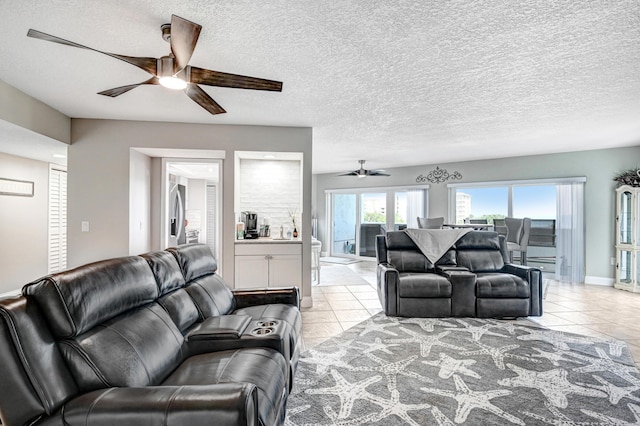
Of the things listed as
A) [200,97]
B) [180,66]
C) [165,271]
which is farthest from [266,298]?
[180,66]

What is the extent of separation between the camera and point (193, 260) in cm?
253

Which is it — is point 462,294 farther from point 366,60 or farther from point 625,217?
point 625,217

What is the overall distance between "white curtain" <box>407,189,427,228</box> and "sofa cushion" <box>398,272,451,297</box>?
411cm

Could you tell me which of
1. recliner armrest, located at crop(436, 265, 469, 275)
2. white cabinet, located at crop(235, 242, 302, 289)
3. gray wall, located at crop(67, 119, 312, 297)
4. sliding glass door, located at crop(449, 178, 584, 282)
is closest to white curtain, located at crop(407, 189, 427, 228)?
sliding glass door, located at crop(449, 178, 584, 282)

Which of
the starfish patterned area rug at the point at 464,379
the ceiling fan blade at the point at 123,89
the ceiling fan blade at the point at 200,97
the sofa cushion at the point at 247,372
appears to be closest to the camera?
the sofa cushion at the point at 247,372

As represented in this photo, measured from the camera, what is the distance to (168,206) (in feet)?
16.4

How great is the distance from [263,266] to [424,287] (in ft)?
6.94

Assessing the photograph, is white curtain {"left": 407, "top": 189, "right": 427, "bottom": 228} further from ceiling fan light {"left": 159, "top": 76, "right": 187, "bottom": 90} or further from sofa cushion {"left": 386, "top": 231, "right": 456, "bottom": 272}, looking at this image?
ceiling fan light {"left": 159, "top": 76, "right": 187, "bottom": 90}

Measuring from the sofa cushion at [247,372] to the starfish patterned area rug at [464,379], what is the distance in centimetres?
50

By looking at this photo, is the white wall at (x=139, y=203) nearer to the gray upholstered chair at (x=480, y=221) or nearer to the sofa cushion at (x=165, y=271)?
the sofa cushion at (x=165, y=271)

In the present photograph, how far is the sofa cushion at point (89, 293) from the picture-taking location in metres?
1.29

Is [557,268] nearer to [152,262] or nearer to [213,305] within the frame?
[213,305]

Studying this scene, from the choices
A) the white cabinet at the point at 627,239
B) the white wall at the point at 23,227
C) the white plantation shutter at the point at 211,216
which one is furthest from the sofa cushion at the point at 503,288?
the white wall at the point at 23,227

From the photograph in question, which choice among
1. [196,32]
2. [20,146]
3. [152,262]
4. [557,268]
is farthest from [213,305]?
[557,268]
